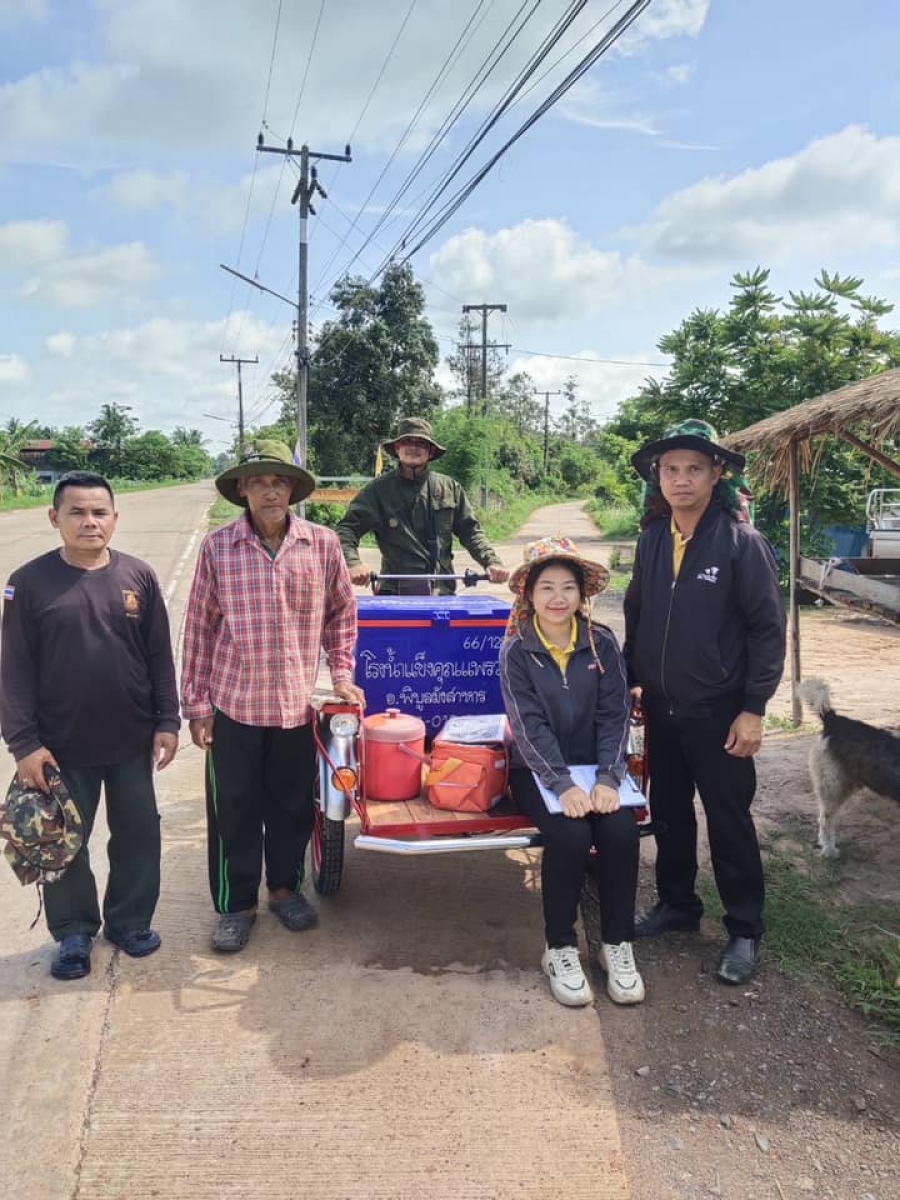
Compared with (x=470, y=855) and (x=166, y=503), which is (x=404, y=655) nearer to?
(x=470, y=855)

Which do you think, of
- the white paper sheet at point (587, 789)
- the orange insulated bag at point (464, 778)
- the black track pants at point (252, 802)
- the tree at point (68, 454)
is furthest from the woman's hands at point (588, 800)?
the tree at point (68, 454)

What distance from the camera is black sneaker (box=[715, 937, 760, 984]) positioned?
3.16m

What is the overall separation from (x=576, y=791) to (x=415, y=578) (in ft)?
5.93

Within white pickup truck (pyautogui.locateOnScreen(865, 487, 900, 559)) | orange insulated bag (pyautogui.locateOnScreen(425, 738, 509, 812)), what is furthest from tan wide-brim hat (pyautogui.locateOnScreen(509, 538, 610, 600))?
white pickup truck (pyautogui.locateOnScreen(865, 487, 900, 559))

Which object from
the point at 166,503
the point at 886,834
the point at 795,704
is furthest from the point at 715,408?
the point at 166,503

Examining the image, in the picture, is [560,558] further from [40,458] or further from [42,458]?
[40,458]

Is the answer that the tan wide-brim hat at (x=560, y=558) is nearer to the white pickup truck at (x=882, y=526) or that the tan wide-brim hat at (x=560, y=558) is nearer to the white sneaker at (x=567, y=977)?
the white sneaker at (x=567, y=977)

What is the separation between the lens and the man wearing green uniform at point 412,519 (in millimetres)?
4750

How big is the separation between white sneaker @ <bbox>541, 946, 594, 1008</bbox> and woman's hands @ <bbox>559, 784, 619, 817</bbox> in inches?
20.1

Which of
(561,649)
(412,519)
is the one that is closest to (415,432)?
(412,519)

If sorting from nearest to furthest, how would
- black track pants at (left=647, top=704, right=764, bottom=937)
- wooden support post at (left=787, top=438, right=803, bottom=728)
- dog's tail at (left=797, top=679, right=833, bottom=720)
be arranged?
black track pants at (left=647, top=704, right=764, bottom=937) → dog's tail at (left=797, top=679, right=833, bottom=720) → wooden support post at (left=787, top=438, right=803, bottom=728)

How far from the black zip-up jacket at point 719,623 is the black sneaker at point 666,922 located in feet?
3.01

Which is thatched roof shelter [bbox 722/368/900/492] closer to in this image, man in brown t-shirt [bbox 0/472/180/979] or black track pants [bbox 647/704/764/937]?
black track pants [bbox 647/704/764/937]

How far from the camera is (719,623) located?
3156mm
